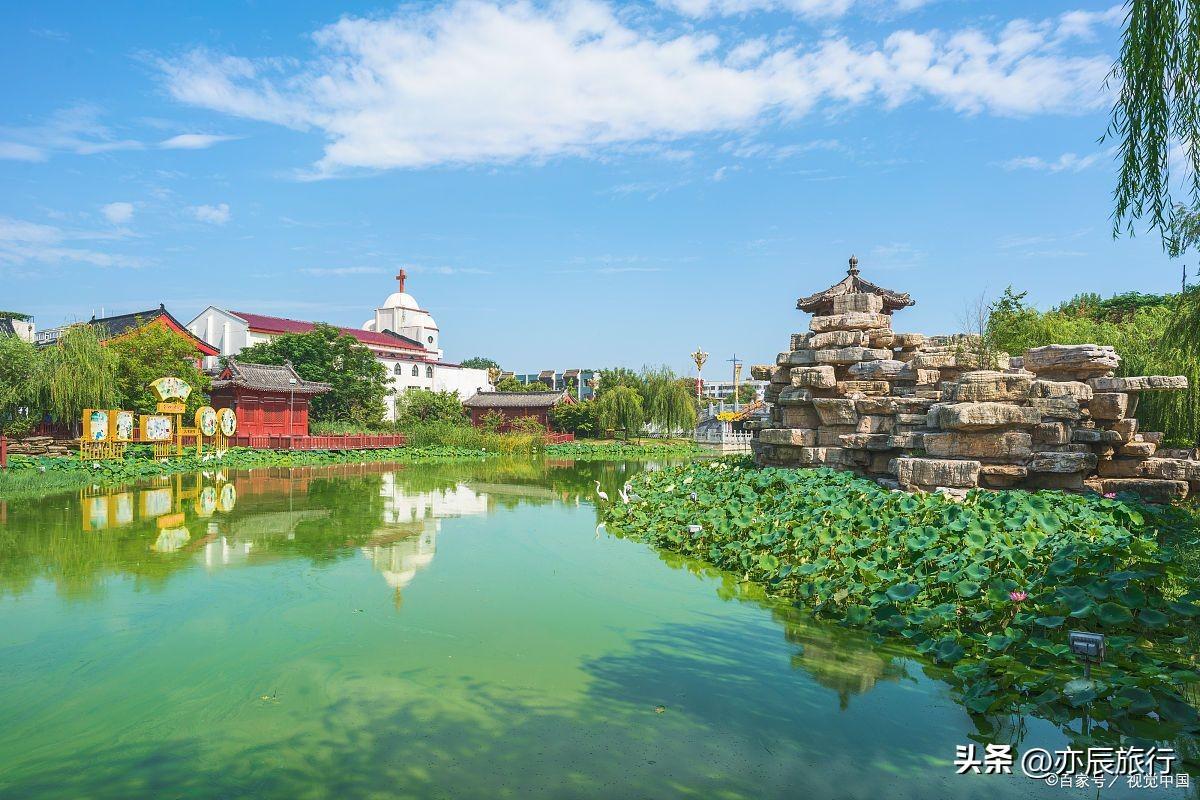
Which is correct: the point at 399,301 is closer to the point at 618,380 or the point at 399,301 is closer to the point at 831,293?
the point at 618,380

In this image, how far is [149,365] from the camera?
2181cm

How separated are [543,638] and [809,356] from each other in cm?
713

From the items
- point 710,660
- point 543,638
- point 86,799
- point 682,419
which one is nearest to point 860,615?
point 710,660

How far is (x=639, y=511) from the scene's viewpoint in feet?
34.6

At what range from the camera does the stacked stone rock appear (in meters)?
7.03

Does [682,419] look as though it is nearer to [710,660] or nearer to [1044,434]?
[1044,434]

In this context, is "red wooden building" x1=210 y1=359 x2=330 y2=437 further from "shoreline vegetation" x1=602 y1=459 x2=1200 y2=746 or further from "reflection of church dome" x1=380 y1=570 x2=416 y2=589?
"shoreline vegetation" x1=602 y1=459 x2=1200 y2=746

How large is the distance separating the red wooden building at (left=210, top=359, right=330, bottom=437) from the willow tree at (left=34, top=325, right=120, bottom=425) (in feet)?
15.5

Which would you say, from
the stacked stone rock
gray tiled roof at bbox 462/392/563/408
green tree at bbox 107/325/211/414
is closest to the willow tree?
green tree at bbox 107/325/211/414

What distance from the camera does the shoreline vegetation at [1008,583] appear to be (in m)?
3.37

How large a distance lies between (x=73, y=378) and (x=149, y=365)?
382cm

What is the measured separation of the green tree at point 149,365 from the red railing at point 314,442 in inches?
80.1

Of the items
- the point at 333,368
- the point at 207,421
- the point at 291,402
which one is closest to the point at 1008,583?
the point at 207,421

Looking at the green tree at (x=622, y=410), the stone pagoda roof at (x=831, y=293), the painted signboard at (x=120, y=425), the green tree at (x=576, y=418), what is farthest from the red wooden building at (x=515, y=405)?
the stone pagoda roof at (x=831, y=293)
